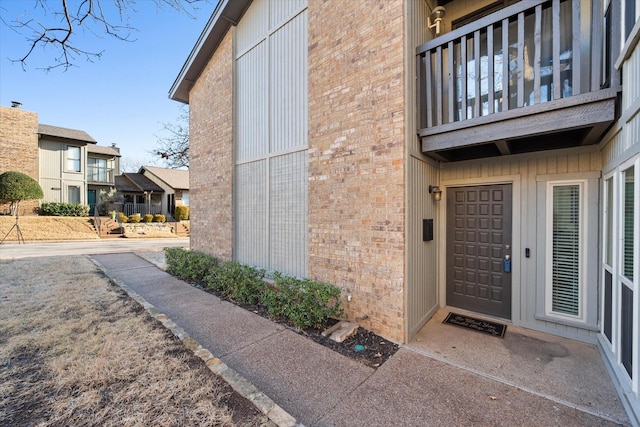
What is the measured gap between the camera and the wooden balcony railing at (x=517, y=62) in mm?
3051

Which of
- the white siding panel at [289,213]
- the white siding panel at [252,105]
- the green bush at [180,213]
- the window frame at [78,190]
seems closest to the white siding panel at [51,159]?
the window frame at [78,190]

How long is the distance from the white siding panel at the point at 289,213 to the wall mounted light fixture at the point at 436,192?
2.25 meters

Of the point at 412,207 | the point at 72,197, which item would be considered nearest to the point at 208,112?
the point at 412,207

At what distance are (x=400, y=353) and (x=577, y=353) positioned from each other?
2269 mm

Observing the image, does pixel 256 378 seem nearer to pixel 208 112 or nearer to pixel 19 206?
pixel 208 112

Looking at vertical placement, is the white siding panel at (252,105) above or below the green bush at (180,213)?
above

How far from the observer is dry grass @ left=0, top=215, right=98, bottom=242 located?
1559cm

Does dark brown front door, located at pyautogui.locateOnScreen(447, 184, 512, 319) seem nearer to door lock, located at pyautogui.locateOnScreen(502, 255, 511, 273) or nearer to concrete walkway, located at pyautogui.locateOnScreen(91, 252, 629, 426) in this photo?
door lock, located at pyautogui.locateOnScreen(502, 255, 511, 273)

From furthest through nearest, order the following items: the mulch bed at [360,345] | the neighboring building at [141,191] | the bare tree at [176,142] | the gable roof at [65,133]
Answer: the neighboring building at [141,191] < the gable roof at [65,133] < the bare tree at [176,142] < the mulch bed at [360,345]

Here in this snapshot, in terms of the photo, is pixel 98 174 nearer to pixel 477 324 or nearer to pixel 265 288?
pixel 265 288

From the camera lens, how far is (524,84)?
3.70m

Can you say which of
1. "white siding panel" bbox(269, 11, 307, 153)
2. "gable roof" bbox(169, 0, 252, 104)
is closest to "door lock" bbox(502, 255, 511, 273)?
"white siding panel" bbox(269, 11, 307, 153)

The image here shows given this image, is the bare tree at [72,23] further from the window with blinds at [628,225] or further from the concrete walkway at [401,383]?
the window with blinds at [628,225]

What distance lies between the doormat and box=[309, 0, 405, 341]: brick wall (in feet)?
4.35
